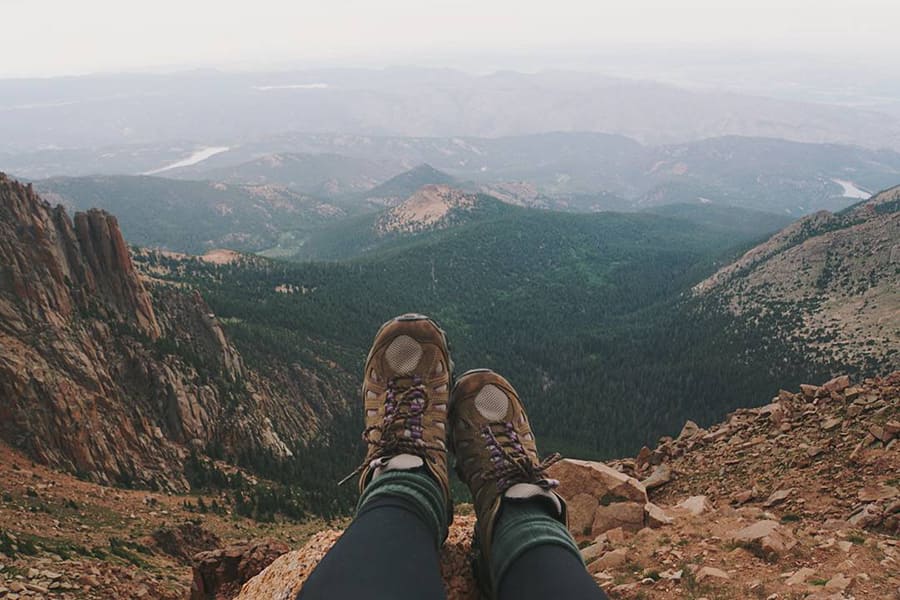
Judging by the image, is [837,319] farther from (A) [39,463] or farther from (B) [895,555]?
(A) [39,463]

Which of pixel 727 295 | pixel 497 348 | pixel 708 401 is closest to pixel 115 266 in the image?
pixel 708 401

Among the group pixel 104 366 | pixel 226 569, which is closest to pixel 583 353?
pixel 104 366

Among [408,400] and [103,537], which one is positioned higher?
[408,400]

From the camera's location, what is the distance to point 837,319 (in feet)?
370

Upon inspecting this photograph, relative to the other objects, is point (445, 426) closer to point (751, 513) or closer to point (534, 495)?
point (534, 495)

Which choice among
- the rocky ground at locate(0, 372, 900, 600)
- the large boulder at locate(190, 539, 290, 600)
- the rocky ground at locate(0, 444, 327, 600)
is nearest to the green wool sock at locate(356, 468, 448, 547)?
the rocky ground at locate(0, 372, 900, 600)

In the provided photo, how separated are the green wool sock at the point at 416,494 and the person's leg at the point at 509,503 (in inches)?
25.6

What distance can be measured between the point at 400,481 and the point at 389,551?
5.54ft

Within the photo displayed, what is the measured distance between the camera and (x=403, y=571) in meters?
5.38

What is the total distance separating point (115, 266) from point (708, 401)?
117 m

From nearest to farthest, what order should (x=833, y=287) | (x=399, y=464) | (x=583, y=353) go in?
1. (x=399, y=464)
2. (x=833, y=287)
3. (x=583, y=353)

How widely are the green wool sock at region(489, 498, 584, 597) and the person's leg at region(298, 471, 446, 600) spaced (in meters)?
0.78

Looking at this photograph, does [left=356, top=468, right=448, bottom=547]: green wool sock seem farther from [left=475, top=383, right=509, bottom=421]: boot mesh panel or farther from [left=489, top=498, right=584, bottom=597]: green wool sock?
[left=475, top=383, right=509, bottom=421]: boot mesh panel

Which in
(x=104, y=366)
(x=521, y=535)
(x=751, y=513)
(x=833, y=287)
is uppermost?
(x=521, y=535)
